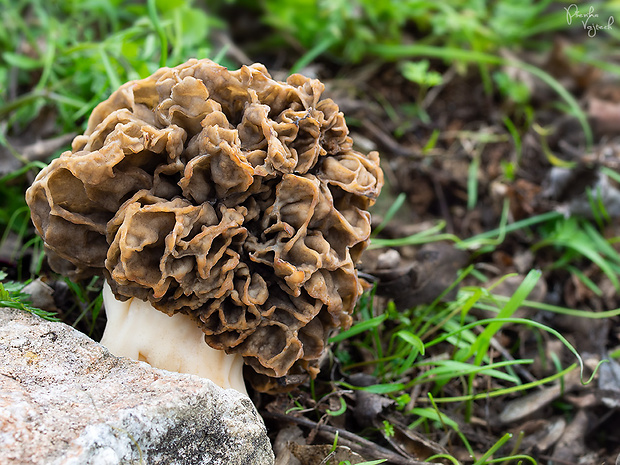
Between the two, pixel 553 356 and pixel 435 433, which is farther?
pixel 553 356

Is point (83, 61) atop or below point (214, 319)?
atop

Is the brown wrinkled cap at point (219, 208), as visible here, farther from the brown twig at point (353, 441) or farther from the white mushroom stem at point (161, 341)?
the brown twig at point (353, 441)

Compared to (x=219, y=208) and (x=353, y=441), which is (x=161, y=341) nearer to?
(x=219, y=208)

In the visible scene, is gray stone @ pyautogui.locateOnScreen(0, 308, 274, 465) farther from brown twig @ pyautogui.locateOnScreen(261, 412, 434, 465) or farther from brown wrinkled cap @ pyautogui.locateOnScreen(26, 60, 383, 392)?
brown twig @ pyautogui.locateOnScreen(261, 412, 434, 465)

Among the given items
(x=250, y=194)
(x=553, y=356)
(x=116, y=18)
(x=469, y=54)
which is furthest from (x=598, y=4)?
(x=250, y=194)

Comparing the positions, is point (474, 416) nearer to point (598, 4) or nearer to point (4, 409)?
point (4, 409)

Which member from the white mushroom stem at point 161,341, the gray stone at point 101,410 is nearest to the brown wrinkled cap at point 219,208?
the white mushroom stem at point 161,341
